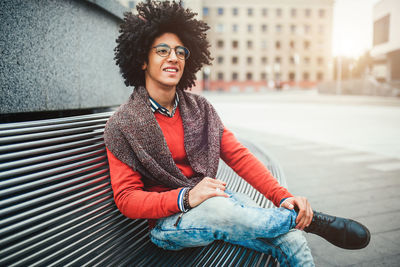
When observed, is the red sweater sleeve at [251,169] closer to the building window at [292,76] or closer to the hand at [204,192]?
the hand at [204,192]

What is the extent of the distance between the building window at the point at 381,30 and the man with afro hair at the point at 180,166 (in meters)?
34.4

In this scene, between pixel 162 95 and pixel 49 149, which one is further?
pixel 162 95

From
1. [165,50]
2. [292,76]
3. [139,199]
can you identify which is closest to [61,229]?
[139,199]

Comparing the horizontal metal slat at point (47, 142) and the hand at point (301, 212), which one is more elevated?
the horizontal metal slat at point (47, 142)

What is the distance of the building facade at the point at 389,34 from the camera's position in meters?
28.1

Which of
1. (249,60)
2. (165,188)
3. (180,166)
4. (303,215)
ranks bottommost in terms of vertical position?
(303,215)

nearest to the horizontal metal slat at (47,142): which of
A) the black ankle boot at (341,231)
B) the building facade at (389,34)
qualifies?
the black ankle boot at (341,231)

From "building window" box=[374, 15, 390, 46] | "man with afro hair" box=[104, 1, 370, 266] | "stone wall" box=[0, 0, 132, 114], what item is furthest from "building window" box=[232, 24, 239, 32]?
"man with afro hair" box=[104, 1, 370, 266]

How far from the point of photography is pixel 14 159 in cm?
146

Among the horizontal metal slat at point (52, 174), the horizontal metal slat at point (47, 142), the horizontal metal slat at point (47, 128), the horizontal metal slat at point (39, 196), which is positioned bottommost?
the horizontal metal slat at point (39, 196)

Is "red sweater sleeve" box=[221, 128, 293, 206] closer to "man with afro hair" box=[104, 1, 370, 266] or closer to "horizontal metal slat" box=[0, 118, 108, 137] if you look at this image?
"man with afro hair" box=[104, 1, 370, 266]

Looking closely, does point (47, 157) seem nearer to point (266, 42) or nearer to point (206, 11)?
point (206, 11)

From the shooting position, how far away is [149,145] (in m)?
1.78

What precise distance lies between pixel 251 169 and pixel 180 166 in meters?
0.51
